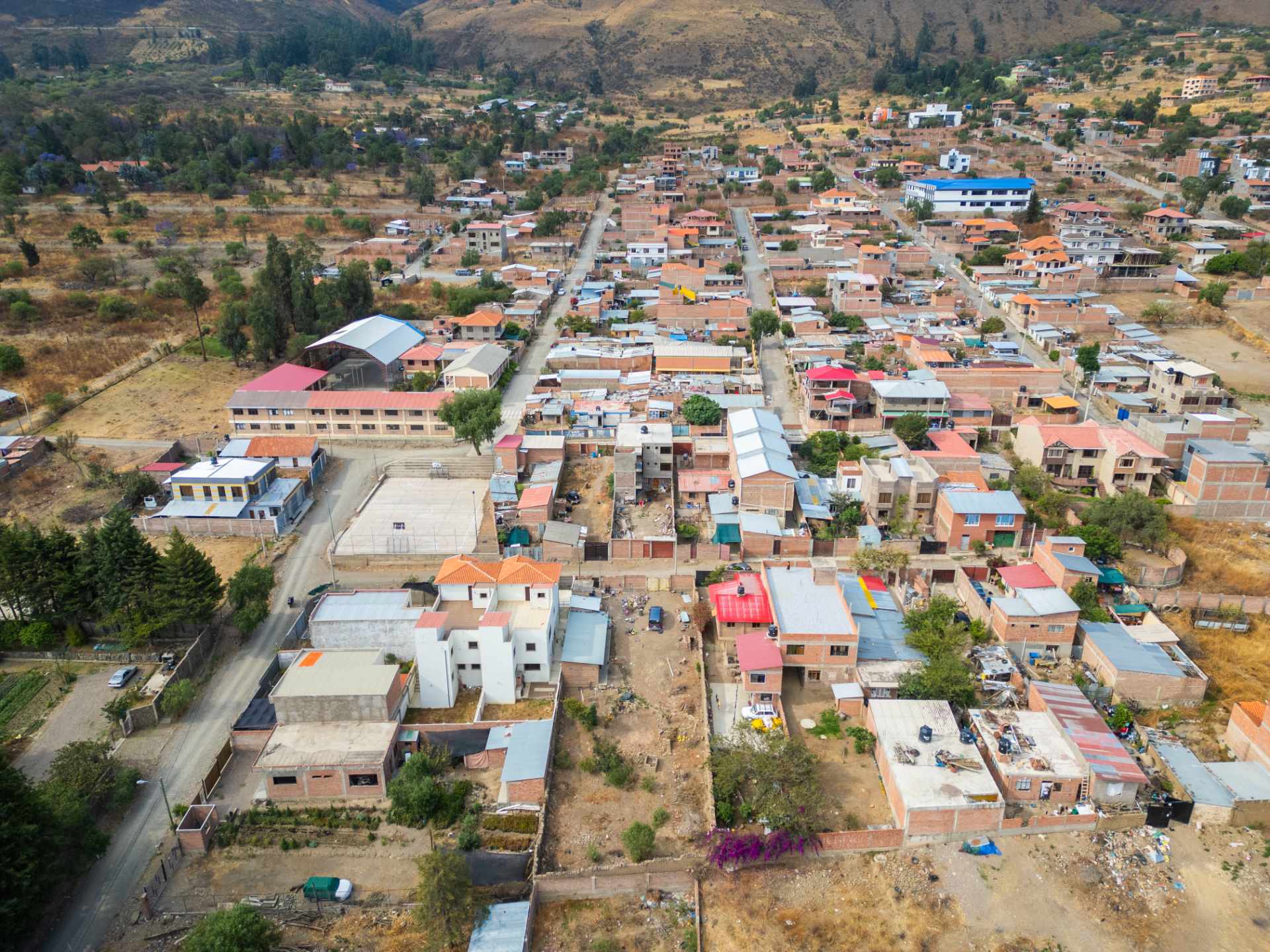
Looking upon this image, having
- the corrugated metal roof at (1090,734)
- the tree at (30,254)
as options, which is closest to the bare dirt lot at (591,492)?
the corrugated metal roof at (1090,734)

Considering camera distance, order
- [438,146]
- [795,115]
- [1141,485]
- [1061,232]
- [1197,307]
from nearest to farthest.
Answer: [1141,485] < [1197,307] < [1061,232] < [438,146] < [795,115]

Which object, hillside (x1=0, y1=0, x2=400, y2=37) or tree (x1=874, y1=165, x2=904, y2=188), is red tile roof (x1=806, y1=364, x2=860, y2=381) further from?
hillside (x1=0, y1=0, x2=400, y2=37)

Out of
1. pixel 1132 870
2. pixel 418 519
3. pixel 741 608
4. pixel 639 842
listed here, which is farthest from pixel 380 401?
pixel 1132 870

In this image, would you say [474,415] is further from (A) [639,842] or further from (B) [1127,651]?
(B) [1127,651]

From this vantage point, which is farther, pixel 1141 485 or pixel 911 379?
pixel 911 379

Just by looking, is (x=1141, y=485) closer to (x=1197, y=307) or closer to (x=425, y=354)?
(x=1197, y=307)

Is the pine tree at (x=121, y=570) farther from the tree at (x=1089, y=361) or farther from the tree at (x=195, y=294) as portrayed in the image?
the tree at (x=1089, y=361)

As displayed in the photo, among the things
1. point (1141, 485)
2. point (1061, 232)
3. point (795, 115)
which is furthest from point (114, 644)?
point (795, 115)
